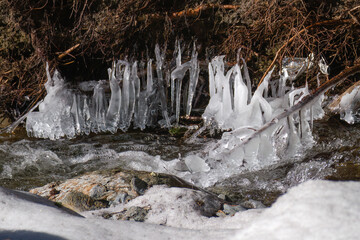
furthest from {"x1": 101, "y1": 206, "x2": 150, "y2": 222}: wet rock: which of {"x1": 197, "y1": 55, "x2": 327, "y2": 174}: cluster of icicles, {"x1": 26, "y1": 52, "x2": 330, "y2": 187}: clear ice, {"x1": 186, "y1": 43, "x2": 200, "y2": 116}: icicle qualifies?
{"x1": 186, "y1": 43, "x2": 200, "y2": 116}: icicle

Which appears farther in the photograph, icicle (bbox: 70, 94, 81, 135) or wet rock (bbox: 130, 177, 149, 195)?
icicle (bbox: 70, 94, 81, 135)

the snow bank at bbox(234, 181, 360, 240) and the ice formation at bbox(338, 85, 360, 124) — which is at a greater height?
the snow bank at bbox(234, 181, 360, 240)

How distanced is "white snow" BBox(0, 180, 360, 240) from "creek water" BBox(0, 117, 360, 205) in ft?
3.33

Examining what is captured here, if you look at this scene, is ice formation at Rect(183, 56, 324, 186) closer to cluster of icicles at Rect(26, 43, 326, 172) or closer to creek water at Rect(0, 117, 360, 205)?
creek water at Rect(0, 117, 360, 205)

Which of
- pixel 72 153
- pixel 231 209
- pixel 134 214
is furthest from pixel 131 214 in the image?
pixel 72 153

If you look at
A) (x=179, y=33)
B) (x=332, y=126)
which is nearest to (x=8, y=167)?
(x=179, y=33)

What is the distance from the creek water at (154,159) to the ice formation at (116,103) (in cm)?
17

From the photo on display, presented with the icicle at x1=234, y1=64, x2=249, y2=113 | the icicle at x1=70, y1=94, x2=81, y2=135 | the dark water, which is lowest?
the dark water

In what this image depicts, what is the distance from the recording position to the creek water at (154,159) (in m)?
3.20

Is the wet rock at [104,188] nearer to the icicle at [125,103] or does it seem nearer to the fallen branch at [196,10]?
the icicle at [125,103]

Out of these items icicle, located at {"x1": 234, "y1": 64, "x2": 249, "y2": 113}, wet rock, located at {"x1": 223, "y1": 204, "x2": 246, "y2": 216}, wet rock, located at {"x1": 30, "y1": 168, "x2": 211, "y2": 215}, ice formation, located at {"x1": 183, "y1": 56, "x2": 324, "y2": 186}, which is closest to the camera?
wet rock, located at {"x1": 223, "y1": 204, "x2": 246, "y2": 216}

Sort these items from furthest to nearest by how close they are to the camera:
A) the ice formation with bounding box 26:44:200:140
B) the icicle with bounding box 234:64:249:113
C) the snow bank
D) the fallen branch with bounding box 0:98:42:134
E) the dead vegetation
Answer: the fallen branch with bounding box 0:98:42:134 < the dead vegetation < the ice formation with bounding box 26:44:200:140 < the icicle with bounding box 234:64:249:113 < the snow bank

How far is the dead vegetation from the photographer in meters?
4.91

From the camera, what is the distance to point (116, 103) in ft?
15.8
